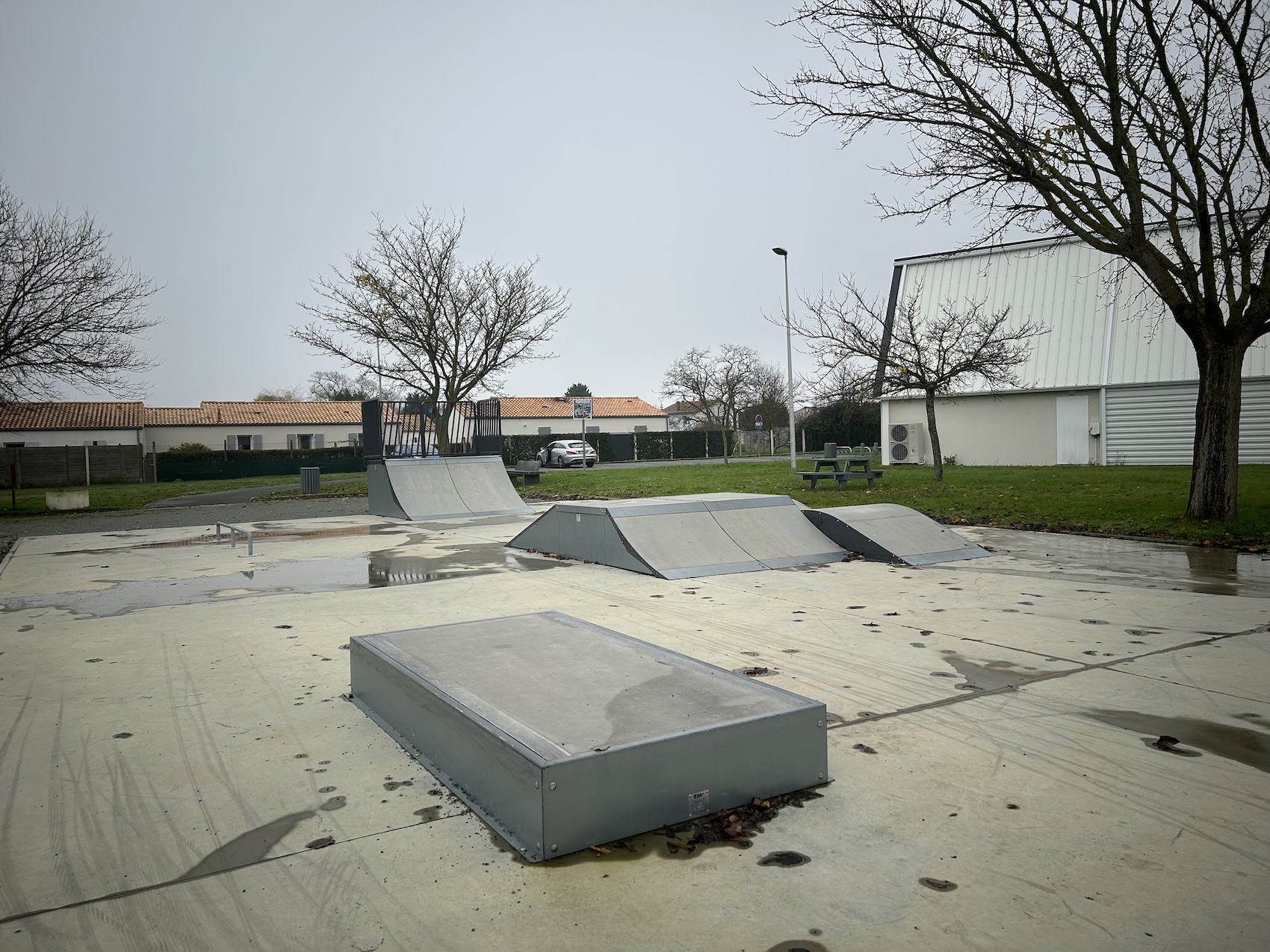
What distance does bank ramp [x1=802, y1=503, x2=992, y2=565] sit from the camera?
9.12 meters

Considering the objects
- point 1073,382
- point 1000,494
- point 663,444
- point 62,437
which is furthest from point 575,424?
point 1000,494

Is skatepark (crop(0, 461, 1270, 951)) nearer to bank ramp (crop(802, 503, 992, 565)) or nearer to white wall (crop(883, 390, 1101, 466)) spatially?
bank ramp (crop(802, 503, 992, 565))

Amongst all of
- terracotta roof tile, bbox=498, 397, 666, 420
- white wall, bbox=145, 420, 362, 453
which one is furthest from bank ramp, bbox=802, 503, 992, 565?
terracotta roof tile, bbox=498, 397, 666, 420

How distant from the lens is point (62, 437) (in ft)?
157

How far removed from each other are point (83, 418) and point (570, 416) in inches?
1304

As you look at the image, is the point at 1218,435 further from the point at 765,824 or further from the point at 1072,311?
the point at 1072,311

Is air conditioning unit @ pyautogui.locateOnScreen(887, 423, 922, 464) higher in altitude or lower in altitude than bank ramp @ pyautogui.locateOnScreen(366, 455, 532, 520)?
higher

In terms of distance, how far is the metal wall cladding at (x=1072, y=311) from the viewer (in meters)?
25.4

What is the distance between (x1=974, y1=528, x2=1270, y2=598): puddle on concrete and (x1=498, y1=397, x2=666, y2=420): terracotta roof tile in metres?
57.4

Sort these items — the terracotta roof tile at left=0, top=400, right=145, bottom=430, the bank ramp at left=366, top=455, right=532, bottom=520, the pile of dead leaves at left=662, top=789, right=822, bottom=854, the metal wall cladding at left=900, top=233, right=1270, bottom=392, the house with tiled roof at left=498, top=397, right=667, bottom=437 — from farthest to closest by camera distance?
the house with tiled roof at left=498, top=397, right=667, bottom=437 → the terracotta roof tile at left=0, top=400, right=145, bottom=430 → the metal wall cladding at left=900, top=233, right=1270, bottom=392 → the bank ramp at left=366, top=455, right=532, bottom=520 → the pile of dead leaves at left=662, top=789, right=822, bottom=854

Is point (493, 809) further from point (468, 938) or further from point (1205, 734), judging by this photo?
point (1205, 734)

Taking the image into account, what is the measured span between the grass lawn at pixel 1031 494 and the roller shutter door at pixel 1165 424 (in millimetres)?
2588

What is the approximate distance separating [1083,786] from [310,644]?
474 centimetres

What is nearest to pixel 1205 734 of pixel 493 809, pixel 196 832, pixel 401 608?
pixel 493 809
